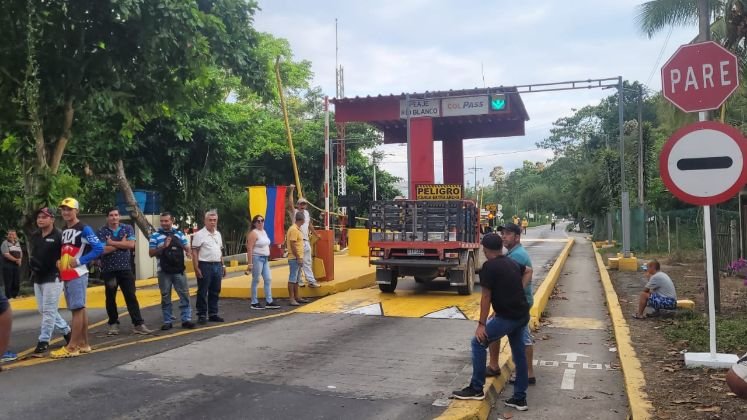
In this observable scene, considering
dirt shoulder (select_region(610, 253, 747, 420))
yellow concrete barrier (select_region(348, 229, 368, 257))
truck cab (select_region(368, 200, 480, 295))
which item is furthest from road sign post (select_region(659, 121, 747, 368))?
yellow concrete barrier (select_region(348, 229, 368, 257))

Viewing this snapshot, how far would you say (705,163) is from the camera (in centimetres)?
626

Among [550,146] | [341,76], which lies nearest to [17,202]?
[341,76]

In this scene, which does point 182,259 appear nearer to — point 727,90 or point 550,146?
point 727,90

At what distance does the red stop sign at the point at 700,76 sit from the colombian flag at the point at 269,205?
350 inches

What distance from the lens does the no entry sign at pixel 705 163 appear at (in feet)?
20.1

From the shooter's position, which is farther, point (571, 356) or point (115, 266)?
point (115, 266)

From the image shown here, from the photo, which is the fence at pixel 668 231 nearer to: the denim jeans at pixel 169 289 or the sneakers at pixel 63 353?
the denim jeans at pixel 169 289

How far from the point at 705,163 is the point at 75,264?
271 inches

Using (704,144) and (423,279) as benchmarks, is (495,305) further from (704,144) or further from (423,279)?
(423,279)

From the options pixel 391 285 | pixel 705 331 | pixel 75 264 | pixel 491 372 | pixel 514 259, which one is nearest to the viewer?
pixel 514 259

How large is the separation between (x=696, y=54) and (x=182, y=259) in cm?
703

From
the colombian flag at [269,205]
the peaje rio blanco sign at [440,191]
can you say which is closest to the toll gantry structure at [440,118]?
the peaje rio blanco sign at [440,191]

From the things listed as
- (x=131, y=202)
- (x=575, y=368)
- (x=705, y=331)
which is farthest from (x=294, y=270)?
(x=131, y=202)

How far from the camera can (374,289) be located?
1381cm
